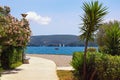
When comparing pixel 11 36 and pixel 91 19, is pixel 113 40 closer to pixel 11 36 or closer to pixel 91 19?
pixel 91 19

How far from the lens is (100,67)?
570 inches

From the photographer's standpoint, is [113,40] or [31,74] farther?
[31,74]

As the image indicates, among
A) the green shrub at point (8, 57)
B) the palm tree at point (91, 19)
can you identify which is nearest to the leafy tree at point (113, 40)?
the palm tree at point (91, 19)

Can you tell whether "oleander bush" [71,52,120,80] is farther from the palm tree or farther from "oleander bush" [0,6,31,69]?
"oleander bush" [0,6,31,69]

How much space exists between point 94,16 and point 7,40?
33.2ft

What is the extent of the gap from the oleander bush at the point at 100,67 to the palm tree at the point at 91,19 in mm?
415

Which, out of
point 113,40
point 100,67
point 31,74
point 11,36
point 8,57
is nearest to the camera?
point 100,67

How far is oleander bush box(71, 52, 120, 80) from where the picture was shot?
523 inches

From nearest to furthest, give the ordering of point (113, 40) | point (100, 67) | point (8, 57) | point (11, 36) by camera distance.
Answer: point (100, 67) → point (113, 40) → point (11, 36) → point (8, 57)

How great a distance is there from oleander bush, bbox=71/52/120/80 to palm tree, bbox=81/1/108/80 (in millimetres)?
415

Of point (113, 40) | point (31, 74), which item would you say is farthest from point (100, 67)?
point (31, 74)

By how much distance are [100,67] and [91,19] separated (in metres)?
2.31

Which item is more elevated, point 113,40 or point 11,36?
point 11,36

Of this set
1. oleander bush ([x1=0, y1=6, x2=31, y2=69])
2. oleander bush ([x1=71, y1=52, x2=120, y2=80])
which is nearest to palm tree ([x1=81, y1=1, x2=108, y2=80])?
oleander bush ([x1=71, y1=52, x2=120, y2=80])
